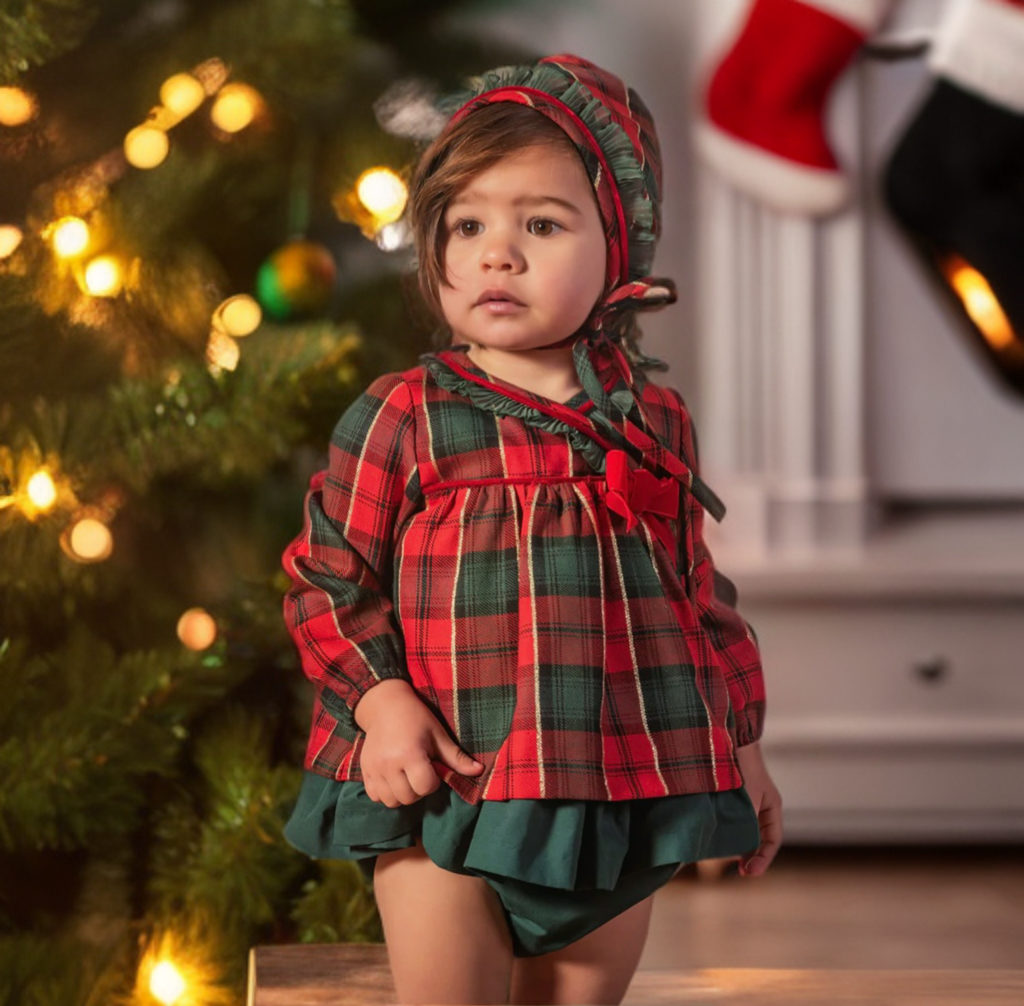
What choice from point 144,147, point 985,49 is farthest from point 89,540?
point 985,49

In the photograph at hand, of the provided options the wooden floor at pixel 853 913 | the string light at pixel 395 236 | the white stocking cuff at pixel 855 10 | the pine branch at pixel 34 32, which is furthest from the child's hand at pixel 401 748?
the white stocking cuff at pixel 855 10

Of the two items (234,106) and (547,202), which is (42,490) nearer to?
(234,106)

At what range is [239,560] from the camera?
124cm

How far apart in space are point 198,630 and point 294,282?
12.7 inches

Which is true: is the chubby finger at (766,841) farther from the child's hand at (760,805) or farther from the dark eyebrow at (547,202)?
the dark eyebrow at (547,202)

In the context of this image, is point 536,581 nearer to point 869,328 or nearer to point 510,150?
point 510,150

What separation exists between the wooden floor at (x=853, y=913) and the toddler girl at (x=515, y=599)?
85 centimetres

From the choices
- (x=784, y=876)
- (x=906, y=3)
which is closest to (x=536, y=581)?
(x=784, y=876)

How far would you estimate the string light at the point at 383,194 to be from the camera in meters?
1.17

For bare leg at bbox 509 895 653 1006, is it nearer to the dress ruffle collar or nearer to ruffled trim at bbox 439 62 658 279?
the dress ruffle collar

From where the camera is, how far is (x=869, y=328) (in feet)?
6.68

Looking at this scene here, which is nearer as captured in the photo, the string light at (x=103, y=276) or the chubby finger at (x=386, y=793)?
the chubby finger at (x=386, y=793)

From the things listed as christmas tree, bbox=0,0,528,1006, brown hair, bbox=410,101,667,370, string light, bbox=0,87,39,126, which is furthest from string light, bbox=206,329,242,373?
brown hair, bbox=410,101,667,370

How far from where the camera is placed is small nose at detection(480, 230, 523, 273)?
0.75m
